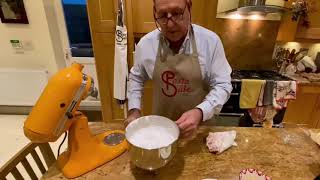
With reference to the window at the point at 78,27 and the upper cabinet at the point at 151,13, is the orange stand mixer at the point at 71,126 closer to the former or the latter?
the upper cabinet at the point at 151,13

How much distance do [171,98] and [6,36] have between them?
8.33ft

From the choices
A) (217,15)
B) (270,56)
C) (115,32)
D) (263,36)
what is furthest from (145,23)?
(270,56)

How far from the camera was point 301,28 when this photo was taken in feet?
7.20

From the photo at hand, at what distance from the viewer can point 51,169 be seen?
871 millimetres

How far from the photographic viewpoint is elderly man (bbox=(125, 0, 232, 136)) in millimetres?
984

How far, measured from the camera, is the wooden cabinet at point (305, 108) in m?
2.24

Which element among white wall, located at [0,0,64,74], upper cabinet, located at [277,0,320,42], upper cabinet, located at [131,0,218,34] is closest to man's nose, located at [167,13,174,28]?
upper cabinet, located at [131,0,218,34]

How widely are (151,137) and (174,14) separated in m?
0.52

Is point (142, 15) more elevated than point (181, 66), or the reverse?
point (142, 15)

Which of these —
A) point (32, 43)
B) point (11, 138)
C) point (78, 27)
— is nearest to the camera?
point (11, 138)

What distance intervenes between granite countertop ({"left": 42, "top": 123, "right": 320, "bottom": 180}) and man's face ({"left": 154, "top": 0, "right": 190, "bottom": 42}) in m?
0.50

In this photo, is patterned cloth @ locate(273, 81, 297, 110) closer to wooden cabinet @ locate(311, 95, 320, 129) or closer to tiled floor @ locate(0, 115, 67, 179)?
wooden cabinet @ locate(311, 95, 320, 129)

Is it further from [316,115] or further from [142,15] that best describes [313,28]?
[142,15]

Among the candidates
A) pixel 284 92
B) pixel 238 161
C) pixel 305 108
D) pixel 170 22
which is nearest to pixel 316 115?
pixel 305 108
